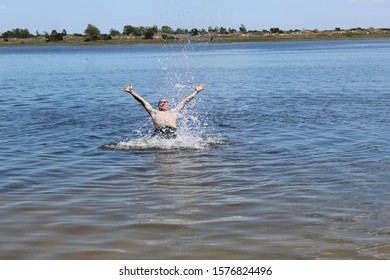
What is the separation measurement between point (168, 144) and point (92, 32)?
168 meters

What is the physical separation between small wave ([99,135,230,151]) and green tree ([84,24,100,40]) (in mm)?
166264

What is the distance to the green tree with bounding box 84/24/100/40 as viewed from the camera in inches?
6924

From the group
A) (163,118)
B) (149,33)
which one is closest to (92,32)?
(149,33)

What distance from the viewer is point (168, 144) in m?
14.3

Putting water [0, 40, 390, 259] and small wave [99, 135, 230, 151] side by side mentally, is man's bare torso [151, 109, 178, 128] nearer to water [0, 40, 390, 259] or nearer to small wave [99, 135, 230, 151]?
small wave [99, 135, 230, 151]

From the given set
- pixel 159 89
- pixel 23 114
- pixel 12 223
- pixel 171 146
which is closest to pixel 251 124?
pixel 171 146

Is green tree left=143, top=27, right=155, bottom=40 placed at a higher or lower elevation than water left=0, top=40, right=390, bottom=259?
higher

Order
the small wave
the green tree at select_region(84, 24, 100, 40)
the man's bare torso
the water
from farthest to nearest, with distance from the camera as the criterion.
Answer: the green tree at select_region(84, 24, 100, 40), the man's bare torso, the small wave, the water

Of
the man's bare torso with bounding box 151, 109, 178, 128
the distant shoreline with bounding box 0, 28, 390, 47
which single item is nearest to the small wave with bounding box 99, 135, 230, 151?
the man's bare torso with bounding box 151, 109, 178, 128

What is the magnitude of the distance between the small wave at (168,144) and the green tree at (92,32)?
166m

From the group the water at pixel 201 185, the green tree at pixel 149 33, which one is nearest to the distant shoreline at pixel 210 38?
the green tree at pixel 149 33

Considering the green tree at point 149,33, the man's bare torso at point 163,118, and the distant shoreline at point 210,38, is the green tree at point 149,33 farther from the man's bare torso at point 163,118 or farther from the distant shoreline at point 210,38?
the man's bare torso at point 163,118
